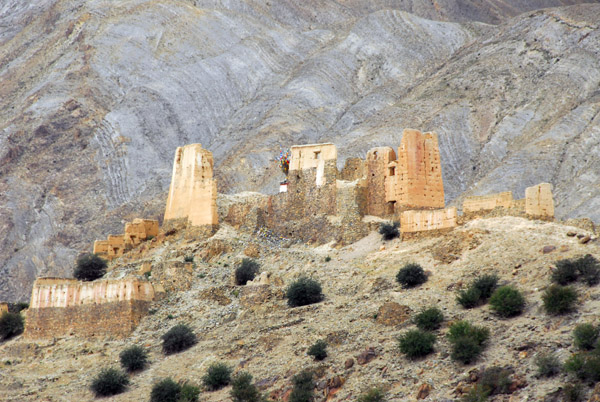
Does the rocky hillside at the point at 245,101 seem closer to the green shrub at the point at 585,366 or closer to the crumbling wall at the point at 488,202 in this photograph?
the crumbling wall at the point at 488,202

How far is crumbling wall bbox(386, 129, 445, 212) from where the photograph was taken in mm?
36844

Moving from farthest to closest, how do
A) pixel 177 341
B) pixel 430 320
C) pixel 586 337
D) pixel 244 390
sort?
1. pixel 177 341
2. pixel 430 320
3. pixel 244 390
4. pixel 586 337

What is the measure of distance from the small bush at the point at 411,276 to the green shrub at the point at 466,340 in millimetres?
3972

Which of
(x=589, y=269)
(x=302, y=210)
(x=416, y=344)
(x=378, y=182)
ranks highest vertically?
(x=378, y=182)

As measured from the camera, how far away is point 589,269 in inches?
1080

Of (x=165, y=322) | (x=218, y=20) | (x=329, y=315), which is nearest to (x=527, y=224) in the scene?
(x=329, y=315)

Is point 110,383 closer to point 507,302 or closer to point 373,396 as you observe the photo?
point 373,396


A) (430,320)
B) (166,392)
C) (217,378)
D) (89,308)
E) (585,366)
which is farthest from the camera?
(89,308)

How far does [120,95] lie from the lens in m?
69.5

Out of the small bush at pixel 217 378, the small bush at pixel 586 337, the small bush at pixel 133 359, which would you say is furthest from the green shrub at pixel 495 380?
the small bush at pixel 133 359

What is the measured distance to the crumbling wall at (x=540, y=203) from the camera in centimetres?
3234

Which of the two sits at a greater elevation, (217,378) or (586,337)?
(586,337)

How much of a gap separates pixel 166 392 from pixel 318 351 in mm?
4202

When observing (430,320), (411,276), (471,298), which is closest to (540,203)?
(411,276)
